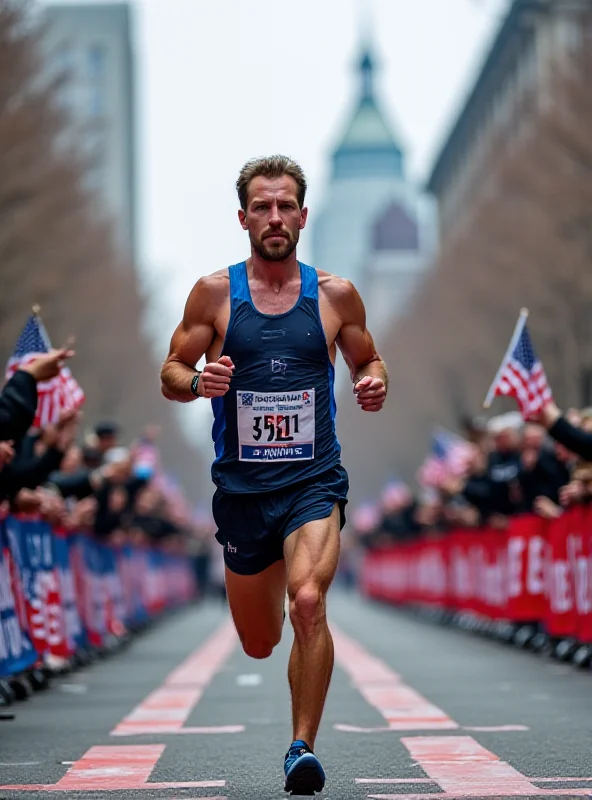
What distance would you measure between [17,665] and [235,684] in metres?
2.65

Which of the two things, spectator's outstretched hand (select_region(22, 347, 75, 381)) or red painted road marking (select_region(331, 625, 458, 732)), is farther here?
red painted road marking (select_region(331, 625, 458, 732))

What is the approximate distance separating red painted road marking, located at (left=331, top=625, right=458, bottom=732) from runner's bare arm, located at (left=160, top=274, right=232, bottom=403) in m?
3.34

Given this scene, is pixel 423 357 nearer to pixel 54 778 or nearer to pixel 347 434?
pixel 347 434

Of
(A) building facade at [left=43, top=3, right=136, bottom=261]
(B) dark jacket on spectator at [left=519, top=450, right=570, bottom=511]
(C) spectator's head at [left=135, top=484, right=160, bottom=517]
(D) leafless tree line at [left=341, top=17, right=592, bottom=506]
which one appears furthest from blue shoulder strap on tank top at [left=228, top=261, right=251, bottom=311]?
(A) building facade at [left=43, top=3, right=136, bottom=261]

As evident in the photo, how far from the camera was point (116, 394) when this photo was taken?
2459 inches

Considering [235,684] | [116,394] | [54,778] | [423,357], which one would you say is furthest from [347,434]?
[54,778]

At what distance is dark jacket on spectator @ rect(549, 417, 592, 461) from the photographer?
45.2ft

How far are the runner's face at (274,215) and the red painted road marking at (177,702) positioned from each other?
3563mm

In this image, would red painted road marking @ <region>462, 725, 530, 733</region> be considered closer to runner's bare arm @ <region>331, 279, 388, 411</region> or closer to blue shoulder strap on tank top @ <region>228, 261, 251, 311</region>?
runner's bare arm @ <region>331, 279, 388, 411</region>

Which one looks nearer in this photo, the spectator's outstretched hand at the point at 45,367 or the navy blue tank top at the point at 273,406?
the navy blue tank top at the point at 273,406

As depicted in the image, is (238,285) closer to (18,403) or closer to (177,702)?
(18,403)

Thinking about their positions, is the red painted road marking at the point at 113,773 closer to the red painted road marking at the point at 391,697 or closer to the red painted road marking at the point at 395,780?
the red painted road marking at the point at 395,780

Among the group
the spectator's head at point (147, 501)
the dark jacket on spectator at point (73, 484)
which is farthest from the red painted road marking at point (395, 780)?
the spectator's head at point (147, 501)

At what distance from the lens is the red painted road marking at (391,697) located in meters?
11.1
